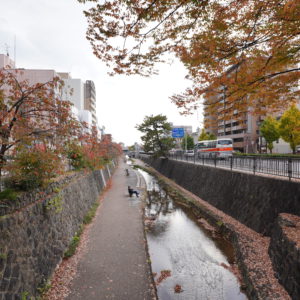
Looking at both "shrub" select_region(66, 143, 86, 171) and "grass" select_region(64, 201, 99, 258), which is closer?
"grass" select_region(64, 201, 99, 258)

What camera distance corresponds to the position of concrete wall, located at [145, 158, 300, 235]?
Result: 8.18 meters

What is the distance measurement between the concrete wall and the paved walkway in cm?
511

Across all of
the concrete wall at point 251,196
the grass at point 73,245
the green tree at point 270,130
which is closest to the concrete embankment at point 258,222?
the concrete wall at point 251,196

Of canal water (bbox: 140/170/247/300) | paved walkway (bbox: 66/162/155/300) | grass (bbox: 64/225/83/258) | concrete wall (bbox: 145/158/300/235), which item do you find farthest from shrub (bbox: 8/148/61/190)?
concrete wall (bbox: 145/158/300/235)

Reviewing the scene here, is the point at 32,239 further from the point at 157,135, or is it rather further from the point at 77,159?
the point at 157,135

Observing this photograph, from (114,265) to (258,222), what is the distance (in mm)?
6328

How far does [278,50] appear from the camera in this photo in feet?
21.7

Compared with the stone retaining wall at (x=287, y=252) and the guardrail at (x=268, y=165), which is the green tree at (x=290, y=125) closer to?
the guardrail at (x=268, y=165)

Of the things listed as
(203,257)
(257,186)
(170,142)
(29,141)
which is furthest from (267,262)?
(170,142)

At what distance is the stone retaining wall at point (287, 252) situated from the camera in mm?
5145

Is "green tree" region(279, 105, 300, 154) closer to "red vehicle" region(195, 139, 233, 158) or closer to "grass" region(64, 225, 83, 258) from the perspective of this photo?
"red vehicle" region(195, 139, 233, 158)

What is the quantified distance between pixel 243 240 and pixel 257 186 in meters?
2.85

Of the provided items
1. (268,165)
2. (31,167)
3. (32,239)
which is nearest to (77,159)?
(31,167)

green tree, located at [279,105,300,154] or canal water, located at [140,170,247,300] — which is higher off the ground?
green tree, located at [279,105,300,154]
